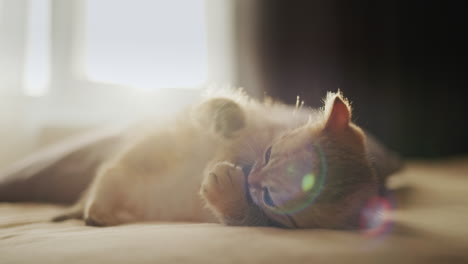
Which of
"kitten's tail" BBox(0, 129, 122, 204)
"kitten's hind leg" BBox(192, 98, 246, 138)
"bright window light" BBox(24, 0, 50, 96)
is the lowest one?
"kitten's tail" BBox(0, 129, 122, 204)

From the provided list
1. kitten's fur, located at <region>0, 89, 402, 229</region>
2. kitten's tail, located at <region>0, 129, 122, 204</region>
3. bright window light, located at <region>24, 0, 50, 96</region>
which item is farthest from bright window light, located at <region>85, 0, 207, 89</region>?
kitten's fur, located at <region>0, 89, 402, 229</region>

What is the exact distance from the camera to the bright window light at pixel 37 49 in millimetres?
2521

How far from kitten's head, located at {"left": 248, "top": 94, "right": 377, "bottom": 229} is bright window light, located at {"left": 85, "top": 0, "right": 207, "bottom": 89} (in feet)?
6.78

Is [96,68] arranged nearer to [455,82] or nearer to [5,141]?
[5,141]

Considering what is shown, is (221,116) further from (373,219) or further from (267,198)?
(373,219)

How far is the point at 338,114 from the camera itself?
85 cm

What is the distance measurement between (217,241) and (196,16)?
9.13 ft

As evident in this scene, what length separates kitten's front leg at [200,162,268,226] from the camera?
89cm

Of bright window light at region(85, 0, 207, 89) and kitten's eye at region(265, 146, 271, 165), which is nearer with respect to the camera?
kitten's eye at region(265, 146, 271, 165)

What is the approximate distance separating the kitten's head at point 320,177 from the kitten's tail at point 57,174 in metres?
0.94

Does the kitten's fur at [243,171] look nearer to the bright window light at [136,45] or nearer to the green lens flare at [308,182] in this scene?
the green lens flare at [308,182]

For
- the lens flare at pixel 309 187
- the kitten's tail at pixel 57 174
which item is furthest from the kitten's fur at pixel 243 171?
the kitten's tail at pixel 57 174

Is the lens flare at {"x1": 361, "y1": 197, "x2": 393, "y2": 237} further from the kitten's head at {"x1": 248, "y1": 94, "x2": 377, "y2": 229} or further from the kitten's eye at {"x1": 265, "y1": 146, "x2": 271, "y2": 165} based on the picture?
the kitten's eye at {"x1": 265, "y1": 146, "x2": 271, "y2": 165}

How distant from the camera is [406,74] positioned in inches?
123
